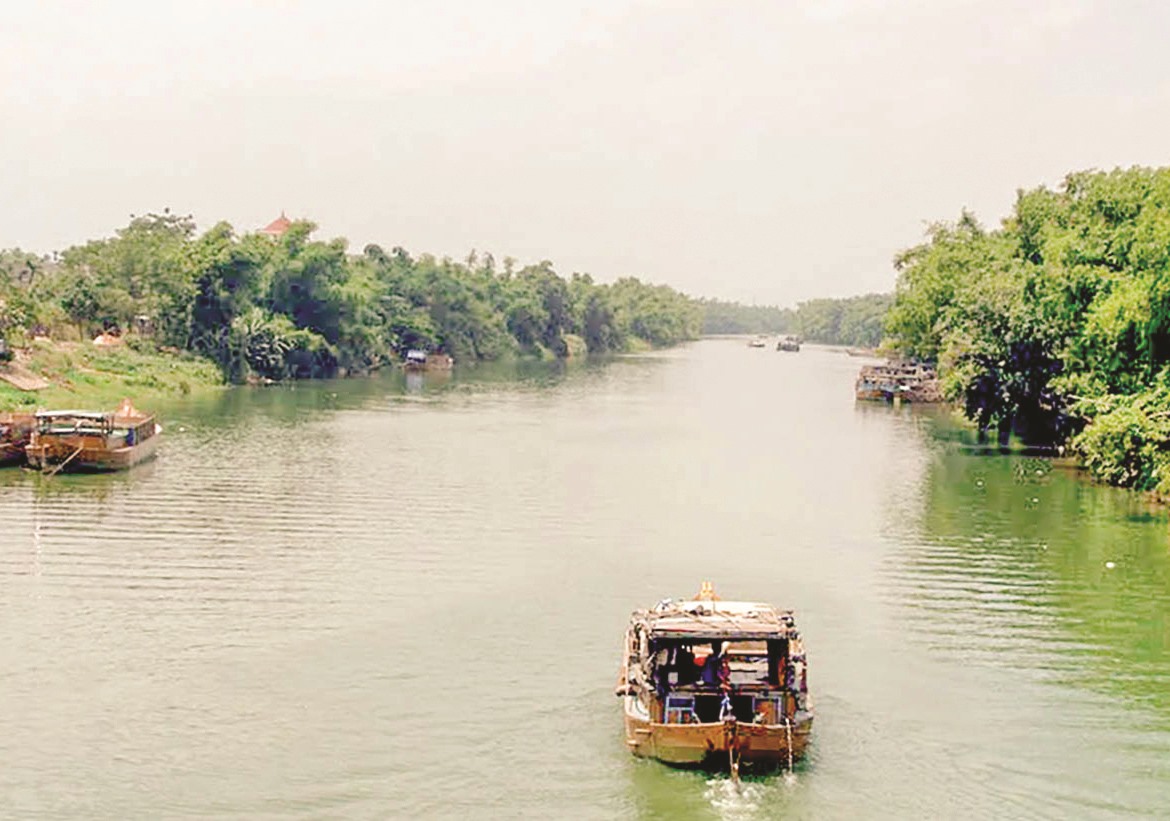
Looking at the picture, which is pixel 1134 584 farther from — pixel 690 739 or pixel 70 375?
pixel 70 375

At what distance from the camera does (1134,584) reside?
82.0ft

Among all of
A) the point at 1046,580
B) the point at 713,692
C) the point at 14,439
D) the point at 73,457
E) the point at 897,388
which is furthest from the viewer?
the point at 897,388

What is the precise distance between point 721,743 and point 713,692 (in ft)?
2.20

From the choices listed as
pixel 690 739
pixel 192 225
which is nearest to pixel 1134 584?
pixel 690 739

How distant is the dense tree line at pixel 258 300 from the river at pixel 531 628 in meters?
27.0

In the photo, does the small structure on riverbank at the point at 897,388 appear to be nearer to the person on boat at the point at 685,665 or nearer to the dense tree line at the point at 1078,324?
the dense tree line at the point at 1078,324

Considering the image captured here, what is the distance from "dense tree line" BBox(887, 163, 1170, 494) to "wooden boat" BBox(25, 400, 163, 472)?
23993 millimetres

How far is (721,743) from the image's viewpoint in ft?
49.6

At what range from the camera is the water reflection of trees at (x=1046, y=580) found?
20281mm

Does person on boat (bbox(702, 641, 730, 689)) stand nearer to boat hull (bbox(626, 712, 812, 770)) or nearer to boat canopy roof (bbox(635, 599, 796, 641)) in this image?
boat canopy roof (bbox(635, 599, 796, 641))

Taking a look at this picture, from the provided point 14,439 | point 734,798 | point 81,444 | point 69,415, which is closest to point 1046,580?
point 734,798

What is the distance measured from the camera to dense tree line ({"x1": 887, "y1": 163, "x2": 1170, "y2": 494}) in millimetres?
31609

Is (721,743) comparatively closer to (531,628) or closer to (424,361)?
(531,628)

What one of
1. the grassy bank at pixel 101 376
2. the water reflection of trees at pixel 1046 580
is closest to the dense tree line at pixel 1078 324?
the water reflection of trees at pixel 1046 580
